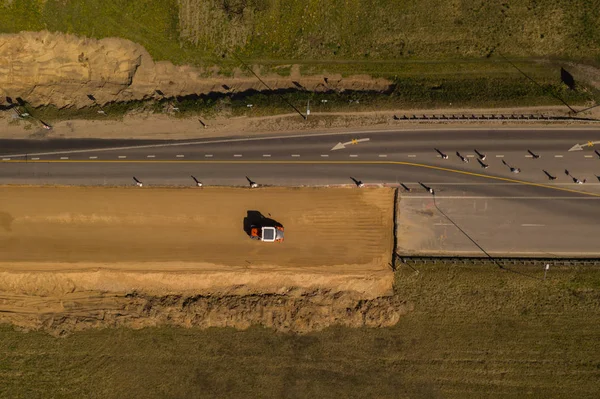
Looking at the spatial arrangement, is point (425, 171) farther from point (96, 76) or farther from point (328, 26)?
point (96, 76)

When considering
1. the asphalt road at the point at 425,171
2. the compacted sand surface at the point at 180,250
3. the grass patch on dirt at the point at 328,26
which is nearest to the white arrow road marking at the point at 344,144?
the asphalt road at the point at 425,171

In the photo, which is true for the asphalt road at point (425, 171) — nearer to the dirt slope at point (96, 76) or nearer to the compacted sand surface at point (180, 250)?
the compacted sand surface at point (180, 250)

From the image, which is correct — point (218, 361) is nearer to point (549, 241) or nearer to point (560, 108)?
point (549, 241)

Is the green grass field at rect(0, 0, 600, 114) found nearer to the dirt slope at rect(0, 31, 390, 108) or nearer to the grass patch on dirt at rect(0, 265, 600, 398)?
the dirt slope at rect(0, 31, 390, 108)

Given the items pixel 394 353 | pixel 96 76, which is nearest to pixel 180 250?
pixel 96 76

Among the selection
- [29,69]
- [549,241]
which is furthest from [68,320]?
[549,241]

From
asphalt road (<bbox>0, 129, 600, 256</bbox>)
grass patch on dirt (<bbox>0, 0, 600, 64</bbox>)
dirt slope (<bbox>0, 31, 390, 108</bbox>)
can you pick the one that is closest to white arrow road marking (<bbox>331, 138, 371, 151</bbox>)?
asphalt road (<bbox>0, 129, 600, 256</bbox>)
